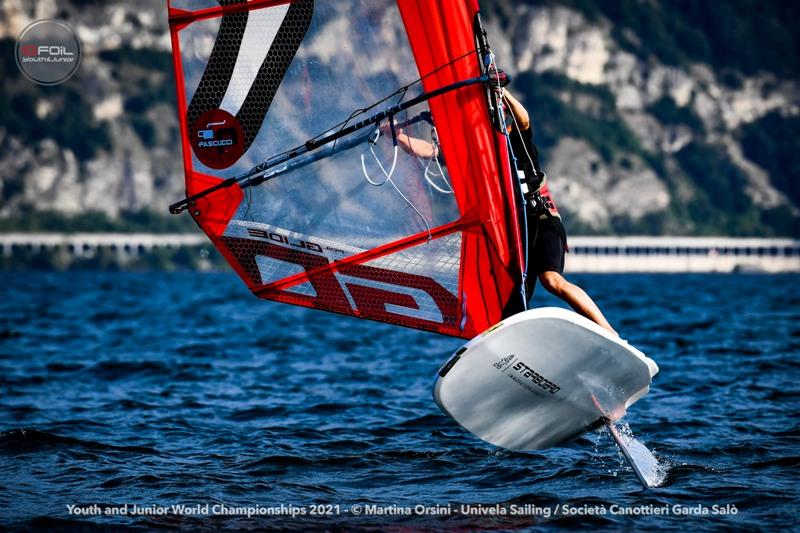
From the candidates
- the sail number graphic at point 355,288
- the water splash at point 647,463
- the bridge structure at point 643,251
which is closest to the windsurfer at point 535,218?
the sail number graphic at point 355,288

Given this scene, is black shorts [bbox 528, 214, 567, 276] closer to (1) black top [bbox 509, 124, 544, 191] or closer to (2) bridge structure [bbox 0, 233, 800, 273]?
(1) black top [bbox 509, 124, 544, 191]

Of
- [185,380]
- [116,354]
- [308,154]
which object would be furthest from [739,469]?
[116,354]

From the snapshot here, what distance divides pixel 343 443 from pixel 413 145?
353cm

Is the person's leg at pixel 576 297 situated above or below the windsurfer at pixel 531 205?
below

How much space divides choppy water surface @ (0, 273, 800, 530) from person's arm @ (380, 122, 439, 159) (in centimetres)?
285

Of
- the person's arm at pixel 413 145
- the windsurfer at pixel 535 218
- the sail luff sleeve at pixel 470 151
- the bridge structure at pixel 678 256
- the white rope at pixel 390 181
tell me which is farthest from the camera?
the bridge structure at pixel 678 256

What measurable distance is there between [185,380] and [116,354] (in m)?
4.54

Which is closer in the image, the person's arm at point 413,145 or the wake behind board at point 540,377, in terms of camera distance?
the wake behind board at point 540,377

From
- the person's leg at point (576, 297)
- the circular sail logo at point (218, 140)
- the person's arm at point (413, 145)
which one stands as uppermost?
the circular sail logo at point (218, 140)

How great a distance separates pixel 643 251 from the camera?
6368 inches

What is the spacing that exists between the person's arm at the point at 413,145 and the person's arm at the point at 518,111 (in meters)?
0.73

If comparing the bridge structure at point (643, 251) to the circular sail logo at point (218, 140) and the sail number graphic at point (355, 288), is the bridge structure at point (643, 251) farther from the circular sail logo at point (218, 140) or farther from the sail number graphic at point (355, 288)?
the circular sail logo at point (218, 140)

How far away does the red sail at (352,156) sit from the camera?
9.25 meters

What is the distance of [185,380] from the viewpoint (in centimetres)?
1659
